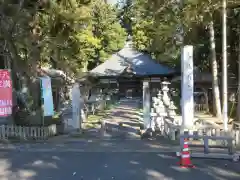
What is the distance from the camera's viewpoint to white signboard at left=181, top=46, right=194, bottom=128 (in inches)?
522

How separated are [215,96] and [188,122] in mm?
11547

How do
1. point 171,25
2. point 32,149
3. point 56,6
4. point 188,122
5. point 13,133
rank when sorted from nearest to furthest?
1. point 32,149
2. point 188,122
3. point 13,133
4. point 56,6
5. point 171,25

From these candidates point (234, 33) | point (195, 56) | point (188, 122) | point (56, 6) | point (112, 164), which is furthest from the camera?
point (195, 56)

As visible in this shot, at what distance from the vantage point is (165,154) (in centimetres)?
1023

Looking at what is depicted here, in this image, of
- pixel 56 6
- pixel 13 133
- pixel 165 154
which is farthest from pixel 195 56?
pixel 165 154

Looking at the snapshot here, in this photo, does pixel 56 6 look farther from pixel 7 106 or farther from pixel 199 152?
pixel 199 152

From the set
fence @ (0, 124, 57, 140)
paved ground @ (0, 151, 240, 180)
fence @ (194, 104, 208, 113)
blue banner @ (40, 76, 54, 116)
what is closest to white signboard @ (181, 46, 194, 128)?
paved ground @ (0, 151, 240, 180)

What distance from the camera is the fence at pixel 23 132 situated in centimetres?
1452

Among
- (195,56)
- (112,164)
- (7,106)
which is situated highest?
(195,56)

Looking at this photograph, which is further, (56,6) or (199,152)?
(56,6)

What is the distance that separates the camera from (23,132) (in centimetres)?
1491

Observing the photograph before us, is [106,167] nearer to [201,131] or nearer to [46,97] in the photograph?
[201,131]

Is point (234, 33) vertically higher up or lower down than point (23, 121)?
higher up

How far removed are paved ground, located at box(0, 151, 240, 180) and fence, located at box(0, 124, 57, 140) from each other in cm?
413
